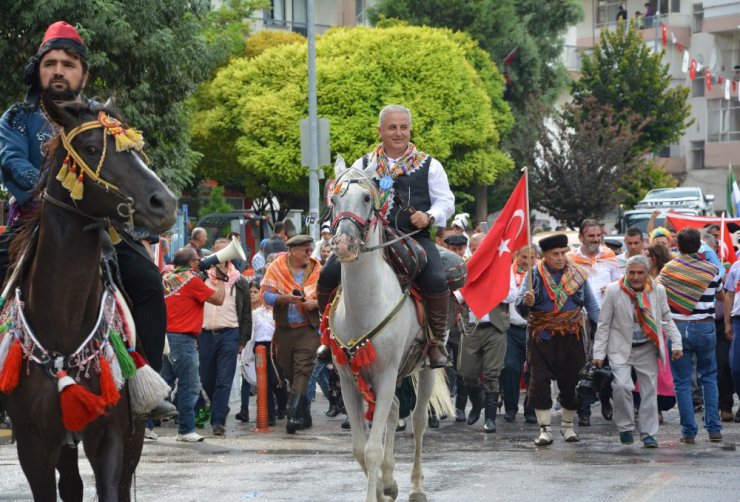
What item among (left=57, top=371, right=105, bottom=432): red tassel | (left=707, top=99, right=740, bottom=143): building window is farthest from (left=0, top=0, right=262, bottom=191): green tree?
(left=707, top=99, right=740, bottom=143): building window

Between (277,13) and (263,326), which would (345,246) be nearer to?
(263,326)

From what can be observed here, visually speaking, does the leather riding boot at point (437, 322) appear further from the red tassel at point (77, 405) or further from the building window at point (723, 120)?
the building window at point (723, 120)

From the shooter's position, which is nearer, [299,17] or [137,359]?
[137,359]

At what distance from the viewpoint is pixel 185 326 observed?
1469 cm

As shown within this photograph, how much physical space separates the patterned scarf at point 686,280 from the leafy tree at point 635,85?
129 feet

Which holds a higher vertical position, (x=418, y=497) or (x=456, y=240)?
(x=456, y=240)

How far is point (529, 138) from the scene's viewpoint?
4722 centimetres

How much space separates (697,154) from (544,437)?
54426 millimetres

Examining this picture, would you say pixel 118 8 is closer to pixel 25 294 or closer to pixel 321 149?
pixel 321 149

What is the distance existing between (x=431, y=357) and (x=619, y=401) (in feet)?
12.8

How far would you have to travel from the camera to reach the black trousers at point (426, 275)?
10.2 metres

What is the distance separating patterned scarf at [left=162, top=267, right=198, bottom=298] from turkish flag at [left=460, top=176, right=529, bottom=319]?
124 inches

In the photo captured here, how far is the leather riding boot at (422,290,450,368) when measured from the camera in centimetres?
1033

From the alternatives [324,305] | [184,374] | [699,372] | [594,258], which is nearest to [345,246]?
[324,305]
